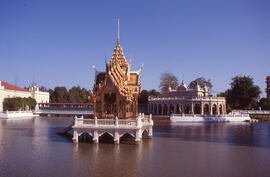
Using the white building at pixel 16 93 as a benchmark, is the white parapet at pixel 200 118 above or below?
below

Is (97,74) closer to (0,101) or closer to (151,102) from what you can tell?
(151,102)

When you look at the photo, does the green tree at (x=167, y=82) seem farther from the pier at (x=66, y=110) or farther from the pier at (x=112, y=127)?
the pier at (x=112, y=127)

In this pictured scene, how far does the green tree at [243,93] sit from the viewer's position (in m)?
62.1

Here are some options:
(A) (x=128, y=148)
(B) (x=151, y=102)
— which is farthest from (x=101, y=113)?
(B) (x=151, y=102)

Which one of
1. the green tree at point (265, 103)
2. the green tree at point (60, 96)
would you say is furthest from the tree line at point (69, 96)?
the green tree at point (265, 103)

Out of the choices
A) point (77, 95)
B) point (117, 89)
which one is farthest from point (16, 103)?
point (117, 89)

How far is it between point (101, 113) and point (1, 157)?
881 centimetres

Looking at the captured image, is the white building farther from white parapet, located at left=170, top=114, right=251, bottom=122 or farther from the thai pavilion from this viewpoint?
the thai pavilion

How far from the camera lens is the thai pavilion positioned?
68.5 feet

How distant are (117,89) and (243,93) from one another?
167ft

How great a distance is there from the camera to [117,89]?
2056cm

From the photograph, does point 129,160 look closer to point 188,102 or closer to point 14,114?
point 188,102

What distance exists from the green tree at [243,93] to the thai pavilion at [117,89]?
46.5 meters

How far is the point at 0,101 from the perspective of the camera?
6181cm
